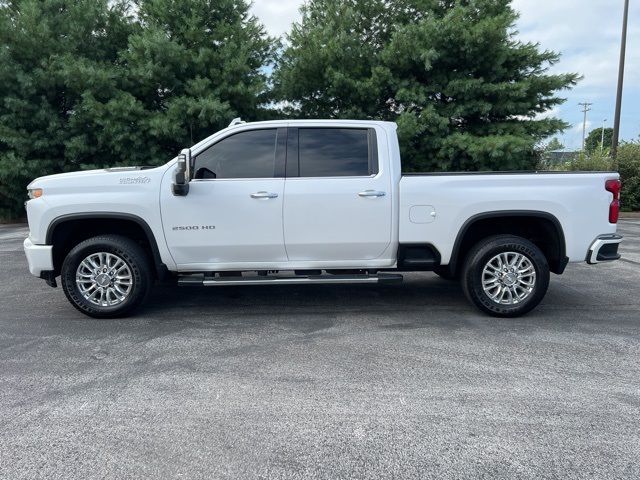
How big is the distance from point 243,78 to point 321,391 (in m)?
13.4

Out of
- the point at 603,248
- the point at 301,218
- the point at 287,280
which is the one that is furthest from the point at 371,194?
the point at 603,248

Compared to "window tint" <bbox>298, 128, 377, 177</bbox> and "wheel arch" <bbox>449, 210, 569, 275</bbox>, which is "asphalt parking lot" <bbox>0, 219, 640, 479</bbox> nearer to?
"wheel arch" <bbox>449, 210, 569, 275</bbox>

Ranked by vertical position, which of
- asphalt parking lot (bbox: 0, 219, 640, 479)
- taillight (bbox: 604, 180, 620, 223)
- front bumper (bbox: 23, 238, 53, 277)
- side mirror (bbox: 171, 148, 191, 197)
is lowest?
asphalt parking lot (bbox: 0, 219, 640, 479)

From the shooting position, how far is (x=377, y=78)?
1518 centimetres

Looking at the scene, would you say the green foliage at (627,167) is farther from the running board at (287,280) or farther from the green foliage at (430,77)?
the running board at (287,280)

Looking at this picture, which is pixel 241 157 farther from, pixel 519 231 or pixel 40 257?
pixel 519 231

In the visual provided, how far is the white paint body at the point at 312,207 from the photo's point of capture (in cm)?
518

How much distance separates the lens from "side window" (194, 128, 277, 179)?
532cm

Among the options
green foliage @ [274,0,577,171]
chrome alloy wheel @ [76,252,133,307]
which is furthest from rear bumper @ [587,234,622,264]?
green foliage @ [274,0,577,171]

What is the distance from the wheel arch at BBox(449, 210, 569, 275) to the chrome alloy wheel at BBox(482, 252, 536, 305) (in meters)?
0.36

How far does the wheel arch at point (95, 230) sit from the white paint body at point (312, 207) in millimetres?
52

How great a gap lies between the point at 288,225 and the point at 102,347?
209 centimetres

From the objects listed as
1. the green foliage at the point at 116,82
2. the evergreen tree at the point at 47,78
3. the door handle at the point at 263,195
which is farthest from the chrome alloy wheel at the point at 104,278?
the evergreen tree at the point at 47,78

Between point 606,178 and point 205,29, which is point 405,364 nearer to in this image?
point 606,178
